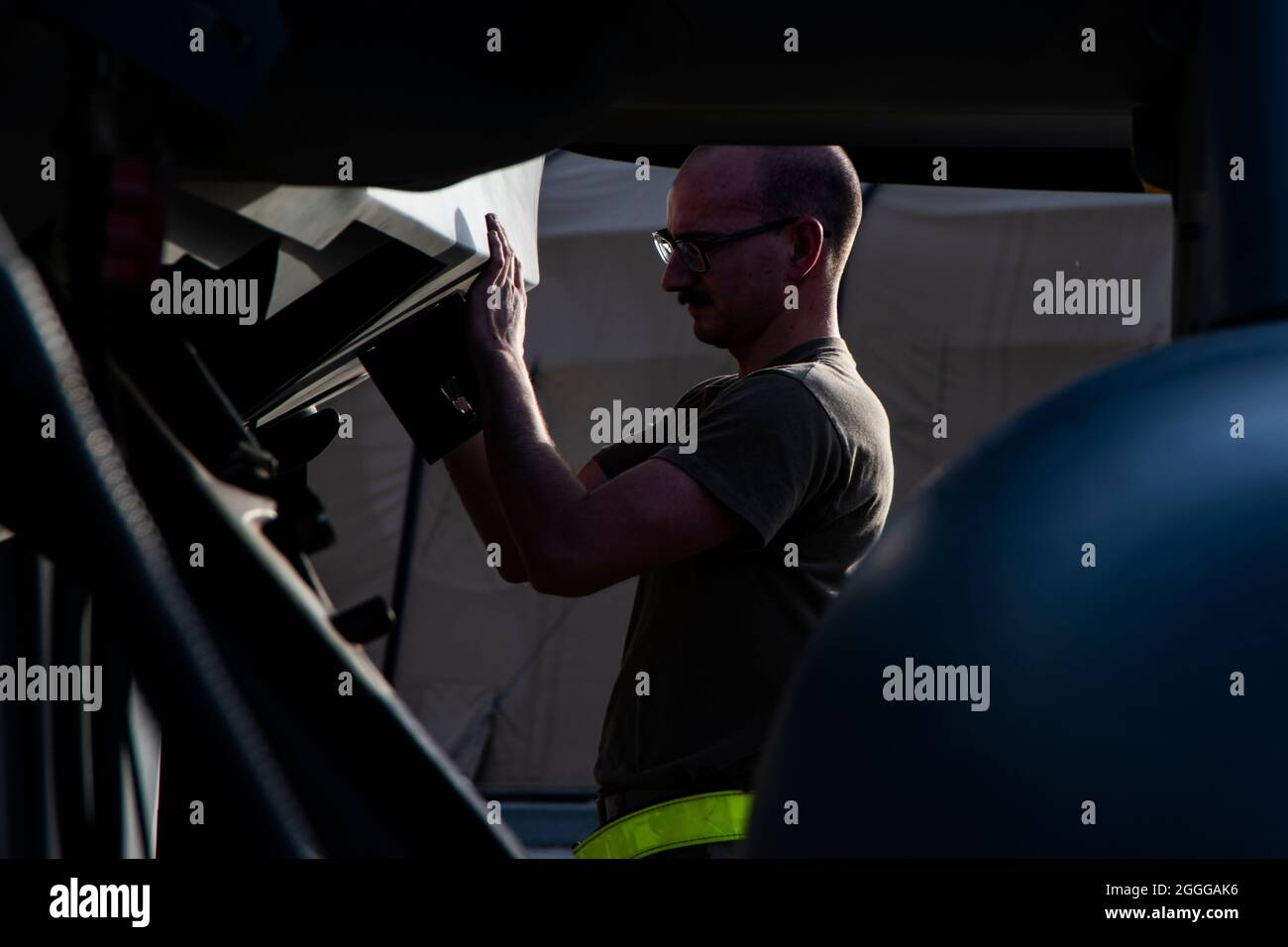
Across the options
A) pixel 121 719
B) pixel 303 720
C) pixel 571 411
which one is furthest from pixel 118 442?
pixel 571 411

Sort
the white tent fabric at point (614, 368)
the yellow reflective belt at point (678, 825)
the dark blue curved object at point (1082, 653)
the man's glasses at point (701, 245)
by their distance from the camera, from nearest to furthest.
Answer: the dark blue curved object at point (1082, 653) → the yellow reflective belt at point (678, 825) → the man's glasses at point (701, 245) → the white tent fabric at point (614, 368)

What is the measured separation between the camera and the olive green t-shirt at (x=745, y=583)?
1.50 m

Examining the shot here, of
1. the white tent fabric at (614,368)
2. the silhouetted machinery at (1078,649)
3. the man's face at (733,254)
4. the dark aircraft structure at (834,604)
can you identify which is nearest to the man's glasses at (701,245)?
the man's face at (733,254)

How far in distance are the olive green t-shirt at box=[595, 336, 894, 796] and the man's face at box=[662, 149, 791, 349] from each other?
0.46 ft

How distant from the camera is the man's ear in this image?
173 centimetres

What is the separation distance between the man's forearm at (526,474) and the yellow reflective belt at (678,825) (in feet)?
0.79

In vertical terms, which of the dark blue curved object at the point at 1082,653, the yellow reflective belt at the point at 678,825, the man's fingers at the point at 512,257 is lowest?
the yellow reflective belt at the point at 678,825

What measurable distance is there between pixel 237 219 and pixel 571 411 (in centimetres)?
485

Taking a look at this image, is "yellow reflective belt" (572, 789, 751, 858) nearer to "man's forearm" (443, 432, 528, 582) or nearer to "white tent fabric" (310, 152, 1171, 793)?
"man's forearm" (443, 432, 528, 582)

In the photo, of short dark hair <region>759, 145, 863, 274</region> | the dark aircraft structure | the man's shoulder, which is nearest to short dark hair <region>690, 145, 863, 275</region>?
short dark hair <region>759, 145, 863, 274</region>

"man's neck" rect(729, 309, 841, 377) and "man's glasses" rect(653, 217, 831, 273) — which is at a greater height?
"man's glasses" rect(653, 217, 831, 273)

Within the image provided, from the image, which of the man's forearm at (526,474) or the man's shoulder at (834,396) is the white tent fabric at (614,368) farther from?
the man's forearm at (526,474)

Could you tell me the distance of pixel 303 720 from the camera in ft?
2.85

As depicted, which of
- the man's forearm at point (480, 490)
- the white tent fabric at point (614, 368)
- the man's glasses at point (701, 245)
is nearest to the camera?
the man's glasses at point (701, 245)
